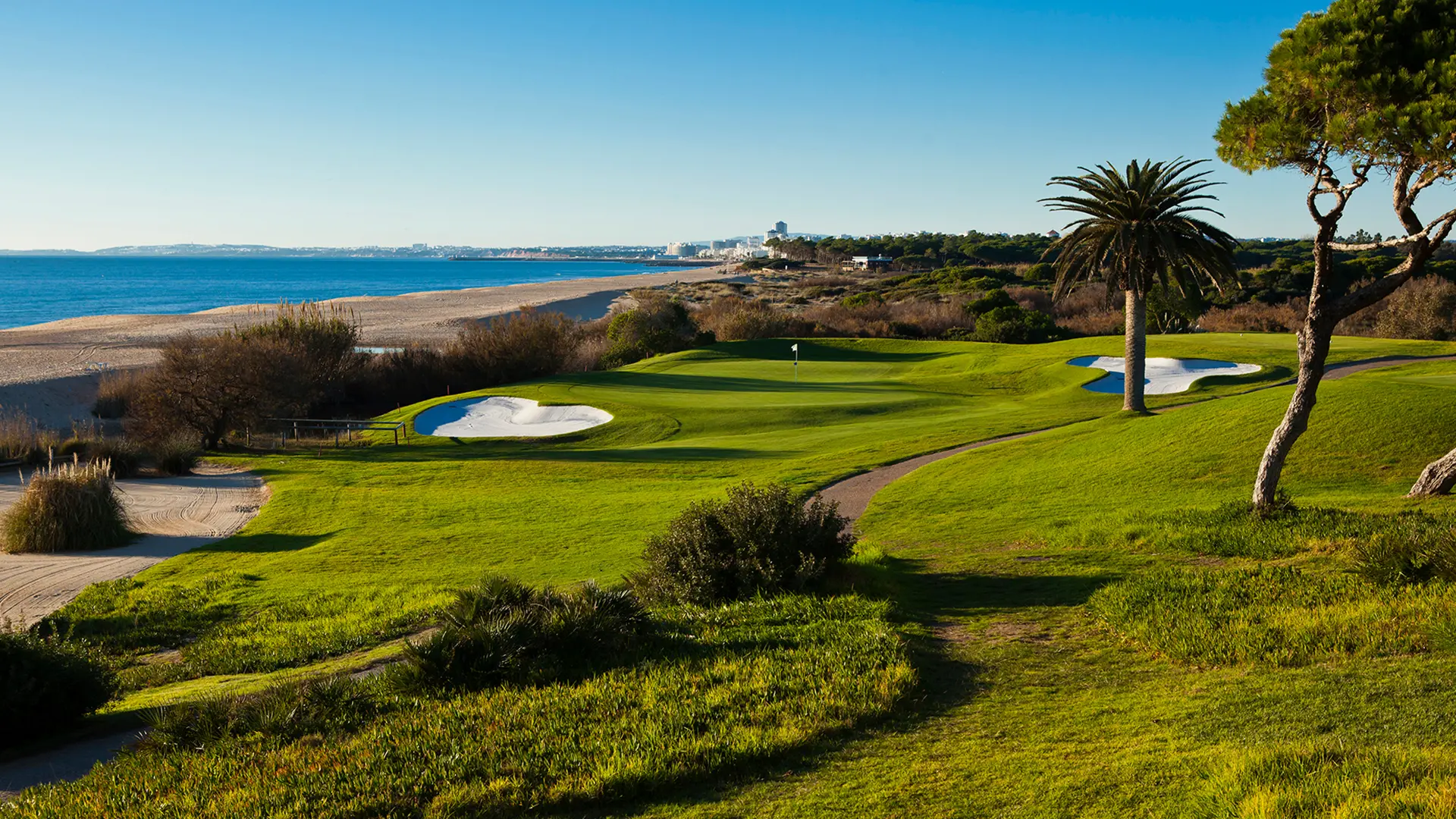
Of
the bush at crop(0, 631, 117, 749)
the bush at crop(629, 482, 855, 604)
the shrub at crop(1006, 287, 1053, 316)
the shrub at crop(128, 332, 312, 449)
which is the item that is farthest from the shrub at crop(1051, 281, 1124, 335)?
the bush at crop(0, 631, 117, 749)

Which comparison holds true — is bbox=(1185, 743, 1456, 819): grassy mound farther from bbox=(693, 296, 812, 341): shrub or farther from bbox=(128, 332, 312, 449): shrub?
bbox=(693, 296, 812, 341): shrub

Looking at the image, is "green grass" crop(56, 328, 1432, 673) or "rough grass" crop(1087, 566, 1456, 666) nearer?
"rough grass" crop(1087, 566, 1456, 666)

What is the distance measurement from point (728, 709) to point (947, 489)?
40.9ft

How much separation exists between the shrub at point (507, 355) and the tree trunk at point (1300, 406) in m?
36.2

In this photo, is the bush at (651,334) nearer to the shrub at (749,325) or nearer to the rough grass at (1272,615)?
the shrub at (749,325)

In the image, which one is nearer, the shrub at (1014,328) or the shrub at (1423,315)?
the shrub at (1423,315)

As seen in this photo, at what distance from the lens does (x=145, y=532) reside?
805 inches

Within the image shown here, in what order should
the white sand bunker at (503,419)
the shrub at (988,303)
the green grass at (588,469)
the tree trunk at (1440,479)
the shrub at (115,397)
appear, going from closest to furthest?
1. the tree trunk at (1440,479)
2. the green grass at (588,469)
3. the white sand bunker at (503,419)
4. the shrub at (115,397)
5. the shrub at (988,303)

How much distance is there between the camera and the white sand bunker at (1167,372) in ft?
111

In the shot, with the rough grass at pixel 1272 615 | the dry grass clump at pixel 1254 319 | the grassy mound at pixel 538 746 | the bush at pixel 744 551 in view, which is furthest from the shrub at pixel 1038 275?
the grassy mound at pixel 538 746

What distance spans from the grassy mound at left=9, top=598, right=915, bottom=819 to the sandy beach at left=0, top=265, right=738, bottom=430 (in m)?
40.2

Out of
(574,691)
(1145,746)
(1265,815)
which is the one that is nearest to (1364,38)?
(1145,746)

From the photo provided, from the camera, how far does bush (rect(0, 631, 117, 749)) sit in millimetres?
8414

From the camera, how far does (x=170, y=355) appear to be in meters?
31.2
